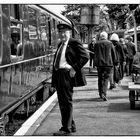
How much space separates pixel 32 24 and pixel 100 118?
3.13 metres

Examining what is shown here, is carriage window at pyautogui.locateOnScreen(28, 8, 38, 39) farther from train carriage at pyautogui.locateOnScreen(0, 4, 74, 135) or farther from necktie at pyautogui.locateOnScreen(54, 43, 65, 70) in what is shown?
necktie at pyautogui.locateOnScreen(54, 43, 65, 70)

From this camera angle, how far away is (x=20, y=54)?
827cm

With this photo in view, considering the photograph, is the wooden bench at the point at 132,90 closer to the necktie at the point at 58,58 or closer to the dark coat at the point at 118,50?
the necktie at the point at 58,58

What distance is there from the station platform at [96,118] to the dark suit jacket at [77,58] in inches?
32.8

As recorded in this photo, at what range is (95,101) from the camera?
34.3ft

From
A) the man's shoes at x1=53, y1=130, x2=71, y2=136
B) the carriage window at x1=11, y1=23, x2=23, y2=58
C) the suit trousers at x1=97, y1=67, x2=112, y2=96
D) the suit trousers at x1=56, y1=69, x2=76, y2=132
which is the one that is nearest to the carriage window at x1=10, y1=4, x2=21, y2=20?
the carriage window at x1=11, y1=23, x2=23, y2=58

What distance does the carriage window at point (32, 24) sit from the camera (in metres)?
9.70

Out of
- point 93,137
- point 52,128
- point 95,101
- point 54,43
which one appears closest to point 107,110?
point 95,101

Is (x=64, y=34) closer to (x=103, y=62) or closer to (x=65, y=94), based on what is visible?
(x=65, y=94)

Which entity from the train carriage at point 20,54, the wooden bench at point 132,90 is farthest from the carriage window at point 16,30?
the wooden bench at point 132,90

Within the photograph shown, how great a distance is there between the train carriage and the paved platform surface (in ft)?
2.20

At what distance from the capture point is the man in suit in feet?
21.7

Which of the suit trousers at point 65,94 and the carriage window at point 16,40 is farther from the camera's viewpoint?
the carriage window at point 16,40

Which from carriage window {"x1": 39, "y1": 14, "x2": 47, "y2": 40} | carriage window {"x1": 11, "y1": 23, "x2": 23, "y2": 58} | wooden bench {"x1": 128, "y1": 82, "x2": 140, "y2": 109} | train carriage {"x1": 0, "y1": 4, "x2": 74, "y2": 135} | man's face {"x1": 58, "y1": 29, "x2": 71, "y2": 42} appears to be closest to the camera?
man's face {"x1": 58, "y1": 29, "x2": 71, "y2": 42}
